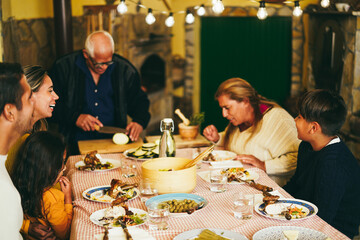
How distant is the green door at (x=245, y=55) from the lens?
7.09 metres

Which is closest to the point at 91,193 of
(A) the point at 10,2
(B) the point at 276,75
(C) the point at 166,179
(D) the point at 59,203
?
(D) the point at 59,203

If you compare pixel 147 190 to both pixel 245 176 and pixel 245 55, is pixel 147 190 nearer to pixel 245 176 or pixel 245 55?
pixel 245 176

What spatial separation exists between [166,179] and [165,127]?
0.60 meters

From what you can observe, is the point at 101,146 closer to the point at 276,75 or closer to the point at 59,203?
the point at 59,203

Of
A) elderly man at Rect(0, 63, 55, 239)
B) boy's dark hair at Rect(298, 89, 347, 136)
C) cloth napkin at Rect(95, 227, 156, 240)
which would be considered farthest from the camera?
boy's dark hair at Rect(298, 89, 347, 136)

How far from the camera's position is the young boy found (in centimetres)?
223

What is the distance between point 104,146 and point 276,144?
1.19 metres

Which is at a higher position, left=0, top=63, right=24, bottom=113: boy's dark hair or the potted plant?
left=0, top=63, right=24, bottom=113: boy's dark hair

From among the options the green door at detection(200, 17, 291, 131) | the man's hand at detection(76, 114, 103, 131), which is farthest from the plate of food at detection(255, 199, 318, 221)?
the green door at detection(200, 17, 291, 131)

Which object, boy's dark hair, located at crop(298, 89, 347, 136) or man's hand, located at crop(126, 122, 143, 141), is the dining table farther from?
man's hand, located at crop(126, 122, 143, 141)

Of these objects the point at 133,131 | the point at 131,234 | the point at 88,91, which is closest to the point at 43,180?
the point at 131,234

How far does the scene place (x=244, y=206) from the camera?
1.95 m

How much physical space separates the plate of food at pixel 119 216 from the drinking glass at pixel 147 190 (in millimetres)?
140

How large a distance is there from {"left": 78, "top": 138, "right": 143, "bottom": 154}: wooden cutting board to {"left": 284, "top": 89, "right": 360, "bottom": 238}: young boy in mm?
1287
